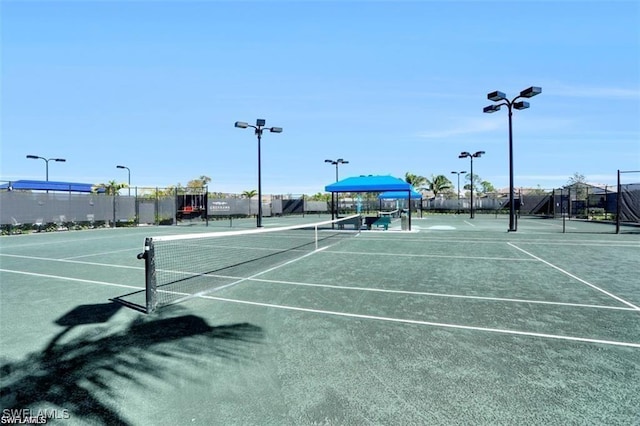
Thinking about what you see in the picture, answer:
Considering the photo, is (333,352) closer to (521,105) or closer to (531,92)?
(531,92)

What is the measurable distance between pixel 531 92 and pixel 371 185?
9.80 metres

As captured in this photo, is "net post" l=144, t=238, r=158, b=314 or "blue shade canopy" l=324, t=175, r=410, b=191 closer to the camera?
"net post" l=144, t=238, r=158, b=314

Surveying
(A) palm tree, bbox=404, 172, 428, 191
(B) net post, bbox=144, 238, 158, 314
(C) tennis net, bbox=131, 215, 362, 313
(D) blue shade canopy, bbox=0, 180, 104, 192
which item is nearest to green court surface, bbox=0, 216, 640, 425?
(B) net post, bbox=144, 238, 158, 314

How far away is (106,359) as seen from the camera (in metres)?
3.84

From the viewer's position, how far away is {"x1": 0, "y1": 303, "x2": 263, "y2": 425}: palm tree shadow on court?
3.05 m

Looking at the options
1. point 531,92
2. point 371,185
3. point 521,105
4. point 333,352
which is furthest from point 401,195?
point 333,352

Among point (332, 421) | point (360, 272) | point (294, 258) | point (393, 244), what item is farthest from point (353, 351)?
point (393, 244)

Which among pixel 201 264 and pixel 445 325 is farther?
pixel 201 264

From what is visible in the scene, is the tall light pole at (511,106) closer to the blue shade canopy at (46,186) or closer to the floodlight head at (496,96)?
the floodlight head at (496,96)

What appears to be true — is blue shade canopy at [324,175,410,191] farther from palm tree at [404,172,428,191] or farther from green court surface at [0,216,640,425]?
palm tree at [404,172,428,191]

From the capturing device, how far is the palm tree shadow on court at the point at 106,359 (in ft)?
10.0

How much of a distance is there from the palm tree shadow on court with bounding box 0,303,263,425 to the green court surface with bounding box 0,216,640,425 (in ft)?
0.07

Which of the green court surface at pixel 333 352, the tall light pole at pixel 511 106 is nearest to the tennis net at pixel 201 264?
the green court surface at pixel 333 352

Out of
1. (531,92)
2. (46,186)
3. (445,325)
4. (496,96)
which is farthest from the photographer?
(46,186)
